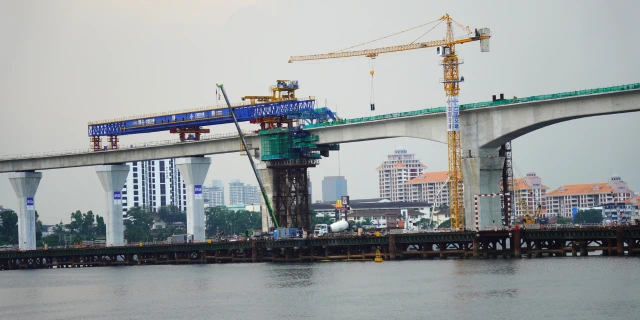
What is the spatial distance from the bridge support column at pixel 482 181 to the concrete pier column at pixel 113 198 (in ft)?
209

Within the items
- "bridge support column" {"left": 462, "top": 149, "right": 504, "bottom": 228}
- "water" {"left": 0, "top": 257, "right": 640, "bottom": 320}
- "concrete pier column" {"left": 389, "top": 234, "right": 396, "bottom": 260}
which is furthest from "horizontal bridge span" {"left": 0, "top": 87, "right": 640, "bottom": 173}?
"water" {"left": 0, "top": 257, "right": 640, "bottom": 320}

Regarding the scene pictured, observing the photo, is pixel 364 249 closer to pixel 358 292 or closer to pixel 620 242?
pixel 620 242

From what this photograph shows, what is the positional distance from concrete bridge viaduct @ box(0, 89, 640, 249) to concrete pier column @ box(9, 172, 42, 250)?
5.95 meters

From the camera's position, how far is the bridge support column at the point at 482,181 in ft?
423

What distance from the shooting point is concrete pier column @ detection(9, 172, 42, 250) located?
603ft

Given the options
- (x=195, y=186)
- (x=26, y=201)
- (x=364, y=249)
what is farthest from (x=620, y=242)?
(x=26, y=201)

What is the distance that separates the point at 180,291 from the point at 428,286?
23.5 meters

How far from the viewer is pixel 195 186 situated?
163 meters

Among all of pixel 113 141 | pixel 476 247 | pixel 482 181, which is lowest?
pixel 476 247

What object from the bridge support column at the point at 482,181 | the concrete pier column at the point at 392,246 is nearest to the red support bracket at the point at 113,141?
the concrete pier column at the point at 392,246

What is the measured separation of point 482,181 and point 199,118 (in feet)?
169

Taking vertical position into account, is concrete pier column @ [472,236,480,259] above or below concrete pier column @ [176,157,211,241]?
below

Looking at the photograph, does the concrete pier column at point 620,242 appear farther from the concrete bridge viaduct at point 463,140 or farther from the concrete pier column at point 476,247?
the concrete pier column at point 476,247

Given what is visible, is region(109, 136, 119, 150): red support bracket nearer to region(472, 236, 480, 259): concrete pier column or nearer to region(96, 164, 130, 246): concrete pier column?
region(96, 164, 130, 246): concrete pier column
